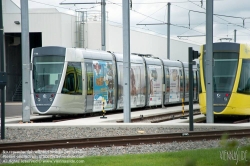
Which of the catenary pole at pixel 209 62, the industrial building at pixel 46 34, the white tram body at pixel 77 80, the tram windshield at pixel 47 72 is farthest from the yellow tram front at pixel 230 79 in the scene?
the industrial building at pixel 46 34

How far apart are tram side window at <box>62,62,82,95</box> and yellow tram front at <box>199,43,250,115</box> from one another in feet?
18.7

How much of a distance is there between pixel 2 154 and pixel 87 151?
194cm

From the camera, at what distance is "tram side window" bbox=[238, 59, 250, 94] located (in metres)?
23.5

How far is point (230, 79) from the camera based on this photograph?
23.6 metres

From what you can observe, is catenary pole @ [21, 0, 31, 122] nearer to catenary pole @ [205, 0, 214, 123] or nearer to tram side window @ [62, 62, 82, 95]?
tram side window @ [62, 62, 82, 95]

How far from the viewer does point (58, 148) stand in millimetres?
13172

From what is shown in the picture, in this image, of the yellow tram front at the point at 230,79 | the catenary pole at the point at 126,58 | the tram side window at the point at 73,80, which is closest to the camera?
the catenary pole at the point at 126,58

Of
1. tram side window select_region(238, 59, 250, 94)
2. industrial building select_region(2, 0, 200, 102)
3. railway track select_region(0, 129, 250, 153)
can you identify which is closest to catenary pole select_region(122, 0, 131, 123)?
tram side window select_region(238, 59, 250, 94)

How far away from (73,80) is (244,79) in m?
7.73

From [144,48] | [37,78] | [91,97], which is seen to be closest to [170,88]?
[91,97]

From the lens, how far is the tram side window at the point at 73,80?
25172mm

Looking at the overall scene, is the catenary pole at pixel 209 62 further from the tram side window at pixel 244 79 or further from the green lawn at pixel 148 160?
the green lawn at pixel 148 160

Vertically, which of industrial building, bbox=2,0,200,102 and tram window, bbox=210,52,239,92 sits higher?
industrial building, bbox=2,0,200,102

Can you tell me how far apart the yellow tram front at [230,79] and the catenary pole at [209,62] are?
112 centimetres
